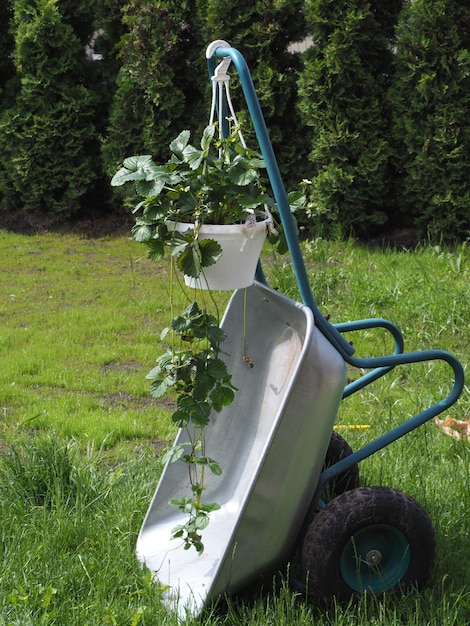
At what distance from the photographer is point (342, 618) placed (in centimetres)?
234

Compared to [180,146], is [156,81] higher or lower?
lower

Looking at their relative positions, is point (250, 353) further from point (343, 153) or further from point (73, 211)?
point (73, 211)

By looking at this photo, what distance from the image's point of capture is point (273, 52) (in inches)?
271

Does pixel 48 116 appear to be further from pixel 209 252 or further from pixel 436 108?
pixel 209 252

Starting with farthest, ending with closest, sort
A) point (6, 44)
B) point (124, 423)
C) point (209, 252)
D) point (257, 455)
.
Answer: point (6, 44) < point (124, 423) < point (257, 455) < point (209, 252)

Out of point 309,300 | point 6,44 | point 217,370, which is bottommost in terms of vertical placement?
point 217,370

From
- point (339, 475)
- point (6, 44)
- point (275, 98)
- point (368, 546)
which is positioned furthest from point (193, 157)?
point (6, 44)

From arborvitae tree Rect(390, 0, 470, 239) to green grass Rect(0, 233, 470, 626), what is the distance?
1.29 feet

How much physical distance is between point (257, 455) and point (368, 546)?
537 mm

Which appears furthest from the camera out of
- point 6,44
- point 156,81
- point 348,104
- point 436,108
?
point 6,44

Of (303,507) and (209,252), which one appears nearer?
(209,252)

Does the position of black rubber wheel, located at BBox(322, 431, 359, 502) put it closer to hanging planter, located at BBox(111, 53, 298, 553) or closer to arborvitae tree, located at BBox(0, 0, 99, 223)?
hanging planter, located at BBox(111, 53, 298, 553)

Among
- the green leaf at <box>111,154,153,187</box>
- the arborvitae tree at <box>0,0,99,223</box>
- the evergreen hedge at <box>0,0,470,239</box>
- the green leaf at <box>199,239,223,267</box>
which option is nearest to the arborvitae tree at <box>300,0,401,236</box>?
the evergreen hedge at <box>0,0,470,239</box>

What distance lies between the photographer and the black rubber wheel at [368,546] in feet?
7.80
